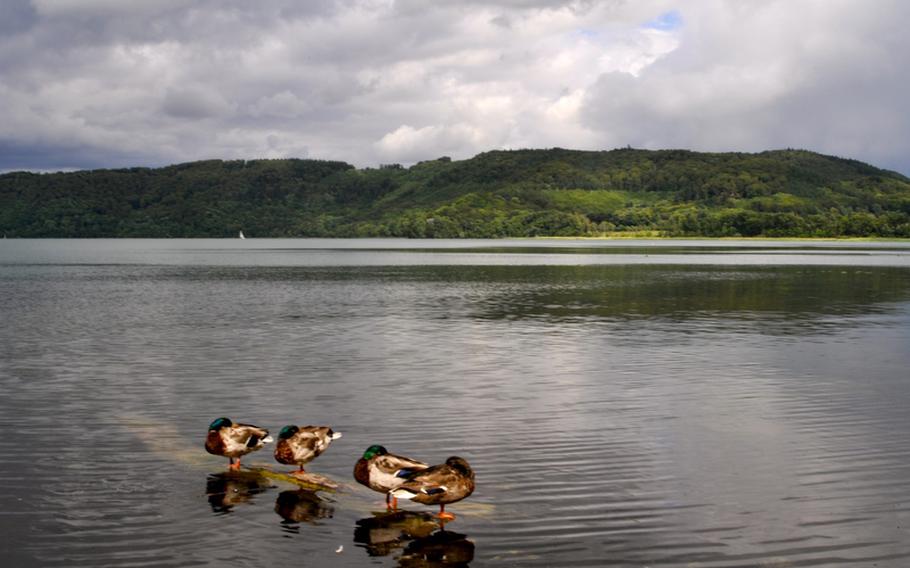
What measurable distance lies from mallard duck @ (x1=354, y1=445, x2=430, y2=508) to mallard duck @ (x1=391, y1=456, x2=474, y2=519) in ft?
1.36

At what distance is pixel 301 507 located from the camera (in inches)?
723

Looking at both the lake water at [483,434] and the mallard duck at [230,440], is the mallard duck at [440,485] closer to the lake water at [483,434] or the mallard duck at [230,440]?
the lake water at [483,434]

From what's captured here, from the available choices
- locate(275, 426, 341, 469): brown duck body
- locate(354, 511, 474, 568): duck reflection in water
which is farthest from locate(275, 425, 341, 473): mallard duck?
locate(354, 511, 474, 568): duck reflection in water

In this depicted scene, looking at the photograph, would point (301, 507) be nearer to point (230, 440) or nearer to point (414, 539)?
point (414, 539)

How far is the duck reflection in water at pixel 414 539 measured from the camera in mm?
15602

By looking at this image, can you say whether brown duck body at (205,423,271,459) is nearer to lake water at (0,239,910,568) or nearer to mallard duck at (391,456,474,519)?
lake water at (0,239,910,568)

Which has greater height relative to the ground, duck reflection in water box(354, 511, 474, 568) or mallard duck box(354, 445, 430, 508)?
mallard duck box(354, 445, 430, 508)

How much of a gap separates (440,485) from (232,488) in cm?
580

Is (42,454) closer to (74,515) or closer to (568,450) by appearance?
(74,515)

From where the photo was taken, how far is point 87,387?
3409 centimetres

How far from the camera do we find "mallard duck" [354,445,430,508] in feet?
56.9

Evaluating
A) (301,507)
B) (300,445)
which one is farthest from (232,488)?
(301,507)

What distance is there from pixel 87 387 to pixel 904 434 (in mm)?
28996

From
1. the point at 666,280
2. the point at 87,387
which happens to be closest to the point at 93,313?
the point at 87,387
